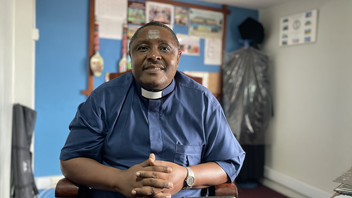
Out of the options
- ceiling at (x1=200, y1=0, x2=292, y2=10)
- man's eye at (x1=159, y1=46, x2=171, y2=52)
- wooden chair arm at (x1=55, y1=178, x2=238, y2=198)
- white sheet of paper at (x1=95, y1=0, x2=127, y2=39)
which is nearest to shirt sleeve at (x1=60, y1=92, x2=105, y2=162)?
wooden chair arm at (x1=55, y1=178, x2=238, y2=198)

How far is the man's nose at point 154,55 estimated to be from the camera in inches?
45.0

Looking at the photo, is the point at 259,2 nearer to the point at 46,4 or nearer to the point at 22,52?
the point at 46,4

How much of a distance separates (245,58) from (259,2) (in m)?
0.65

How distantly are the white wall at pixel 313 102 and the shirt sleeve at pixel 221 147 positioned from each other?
167 cm

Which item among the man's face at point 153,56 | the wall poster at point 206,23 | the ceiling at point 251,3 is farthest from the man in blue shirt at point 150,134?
the ceiling at point 251,3

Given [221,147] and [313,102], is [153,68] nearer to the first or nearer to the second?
[221,147]

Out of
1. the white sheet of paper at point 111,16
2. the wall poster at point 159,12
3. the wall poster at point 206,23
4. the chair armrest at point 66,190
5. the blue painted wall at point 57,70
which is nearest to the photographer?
the chair armrest at point 66,190

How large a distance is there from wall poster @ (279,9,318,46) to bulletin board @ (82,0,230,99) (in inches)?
26.7

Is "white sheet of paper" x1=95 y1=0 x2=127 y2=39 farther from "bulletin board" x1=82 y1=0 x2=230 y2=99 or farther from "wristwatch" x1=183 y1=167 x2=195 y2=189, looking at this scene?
"wristwatch" x1=183 y1=167 x2=195 y2=189

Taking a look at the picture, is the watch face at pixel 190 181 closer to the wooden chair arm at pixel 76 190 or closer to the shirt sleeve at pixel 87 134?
the wooden chair arm at pixel 76 190

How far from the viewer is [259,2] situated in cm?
319

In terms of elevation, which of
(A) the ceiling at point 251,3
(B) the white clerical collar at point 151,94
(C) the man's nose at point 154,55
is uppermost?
(A) the ceiling at point 251,3

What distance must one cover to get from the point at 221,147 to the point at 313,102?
6.27 feet

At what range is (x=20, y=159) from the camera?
220cm
